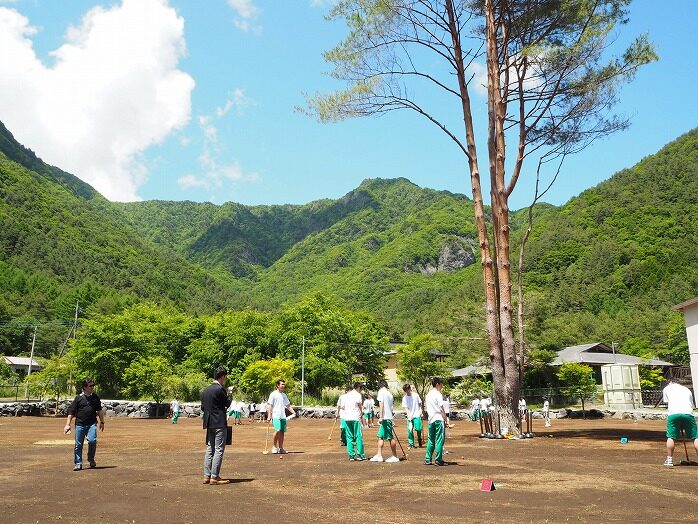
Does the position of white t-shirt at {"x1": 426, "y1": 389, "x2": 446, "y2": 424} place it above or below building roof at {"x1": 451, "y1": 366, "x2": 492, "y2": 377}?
below

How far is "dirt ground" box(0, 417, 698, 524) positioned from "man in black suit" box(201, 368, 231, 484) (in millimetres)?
248

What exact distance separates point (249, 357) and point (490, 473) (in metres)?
43.0

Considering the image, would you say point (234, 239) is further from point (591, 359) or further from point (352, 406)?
point (352, 406)

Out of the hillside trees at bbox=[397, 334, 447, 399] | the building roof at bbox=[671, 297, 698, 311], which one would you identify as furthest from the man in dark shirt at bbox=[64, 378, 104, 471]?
the hillside trees at bbox=[397, 334, 447, 399]

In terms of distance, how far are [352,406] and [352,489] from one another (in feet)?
11.7

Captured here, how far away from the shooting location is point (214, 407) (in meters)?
8.67

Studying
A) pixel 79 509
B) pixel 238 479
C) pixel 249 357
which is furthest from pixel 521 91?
pixel 249 357

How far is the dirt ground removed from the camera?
6.49 m

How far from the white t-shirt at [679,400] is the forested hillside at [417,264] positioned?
20.8 metres

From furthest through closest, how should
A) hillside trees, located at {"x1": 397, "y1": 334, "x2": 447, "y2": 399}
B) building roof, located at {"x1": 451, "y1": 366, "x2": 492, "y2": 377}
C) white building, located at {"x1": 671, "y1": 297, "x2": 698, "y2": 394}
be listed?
hillside trees, located at {"x1": 397, "y1": 334, "x2": 447, "y2": 399}
building roof, located at {"x1": 451, "y1": 366, "x2": 492, "y2": 377}
white building, located at {"x1": 671, "y1": 297, "x2": 698, "y2": 394}

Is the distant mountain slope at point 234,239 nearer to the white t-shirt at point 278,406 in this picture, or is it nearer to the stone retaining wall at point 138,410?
the stone retaining wall at point 138,410

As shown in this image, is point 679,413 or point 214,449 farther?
point 679,413

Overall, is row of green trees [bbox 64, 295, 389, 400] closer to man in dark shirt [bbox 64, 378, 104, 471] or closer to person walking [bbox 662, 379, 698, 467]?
man in dark shirt [bbox 64, 378, 104, 471]

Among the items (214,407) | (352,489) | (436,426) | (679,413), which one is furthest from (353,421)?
(679,413)
